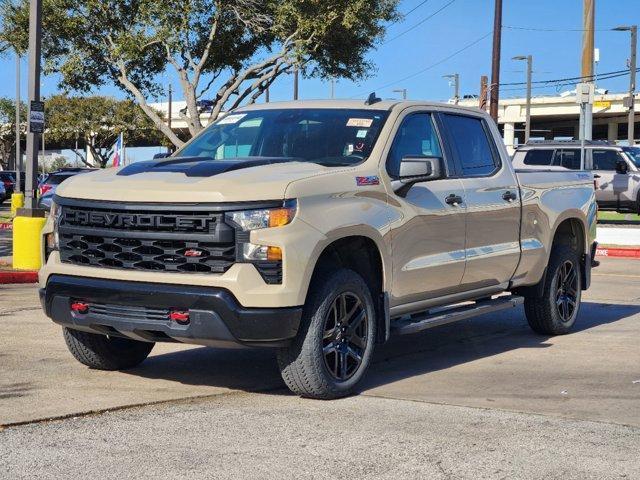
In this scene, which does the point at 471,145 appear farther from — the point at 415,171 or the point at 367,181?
the point at 367,181

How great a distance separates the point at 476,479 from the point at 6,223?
26.2 meters

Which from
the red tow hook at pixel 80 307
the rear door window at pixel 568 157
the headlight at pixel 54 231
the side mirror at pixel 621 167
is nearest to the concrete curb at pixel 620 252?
the side mirror at pixel 621 167

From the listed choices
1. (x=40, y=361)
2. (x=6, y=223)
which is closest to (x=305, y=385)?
(x=40, y=361)

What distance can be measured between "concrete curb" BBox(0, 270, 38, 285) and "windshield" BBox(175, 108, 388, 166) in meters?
6.12

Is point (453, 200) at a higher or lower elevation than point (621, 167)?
lower

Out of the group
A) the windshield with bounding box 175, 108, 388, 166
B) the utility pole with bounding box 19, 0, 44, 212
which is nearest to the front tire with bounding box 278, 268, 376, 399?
the windshield with bounding box 175, 108, 388, 166

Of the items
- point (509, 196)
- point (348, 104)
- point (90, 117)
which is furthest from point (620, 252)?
point (90, 117)

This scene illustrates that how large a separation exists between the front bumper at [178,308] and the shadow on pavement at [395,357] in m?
0.86

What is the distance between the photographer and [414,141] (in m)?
7.46

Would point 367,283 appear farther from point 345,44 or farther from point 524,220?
point 345,44

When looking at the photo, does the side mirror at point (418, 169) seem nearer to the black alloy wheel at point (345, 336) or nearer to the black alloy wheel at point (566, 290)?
the black alloy wheel at point (345, 336)

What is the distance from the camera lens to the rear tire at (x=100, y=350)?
7023 millimetres

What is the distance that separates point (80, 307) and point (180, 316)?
29.4 inches

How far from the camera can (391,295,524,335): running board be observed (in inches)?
277
